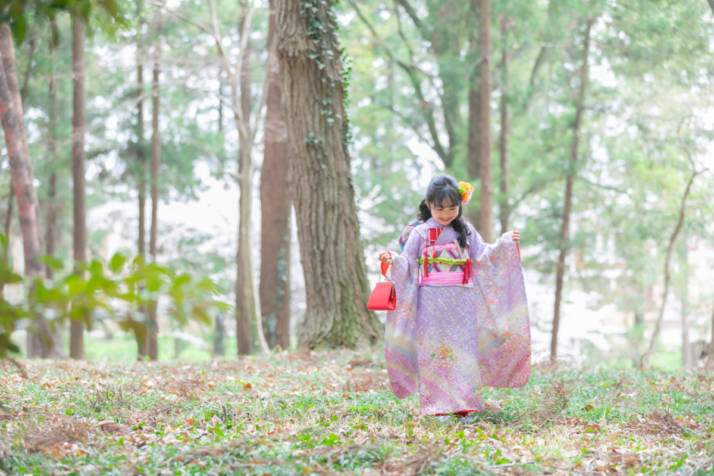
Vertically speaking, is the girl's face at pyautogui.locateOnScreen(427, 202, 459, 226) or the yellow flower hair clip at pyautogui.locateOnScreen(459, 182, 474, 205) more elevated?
the yellow flower hair clip at pyautogui.locateOnScreen(459, 182, 474, 205)

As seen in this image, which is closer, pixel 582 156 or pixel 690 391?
pixel 690 391

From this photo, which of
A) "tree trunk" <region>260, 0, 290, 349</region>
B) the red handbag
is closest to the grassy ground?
the red handbag

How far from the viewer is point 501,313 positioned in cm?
507

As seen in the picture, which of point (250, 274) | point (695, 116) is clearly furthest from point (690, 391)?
point (695, 116)

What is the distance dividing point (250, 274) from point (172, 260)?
27.1 feet

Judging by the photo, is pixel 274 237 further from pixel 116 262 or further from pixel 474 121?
pixel 116 262

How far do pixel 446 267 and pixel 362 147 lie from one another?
17.0 meters

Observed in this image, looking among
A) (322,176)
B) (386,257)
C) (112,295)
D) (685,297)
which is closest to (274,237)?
(322,176)

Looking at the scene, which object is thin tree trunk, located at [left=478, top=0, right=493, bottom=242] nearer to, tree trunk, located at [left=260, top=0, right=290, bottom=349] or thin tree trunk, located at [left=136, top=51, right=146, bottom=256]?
tree trunk, located at [left=260, top=0, right=290, bottom=349]

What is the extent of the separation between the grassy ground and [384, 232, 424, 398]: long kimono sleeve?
19 cm

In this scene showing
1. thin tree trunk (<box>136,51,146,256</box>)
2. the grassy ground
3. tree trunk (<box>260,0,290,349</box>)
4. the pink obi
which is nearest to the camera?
the grassy ground

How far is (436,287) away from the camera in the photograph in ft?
16.2

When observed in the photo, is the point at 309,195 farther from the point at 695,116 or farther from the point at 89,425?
the point at 695,116

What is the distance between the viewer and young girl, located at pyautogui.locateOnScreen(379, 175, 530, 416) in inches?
190
